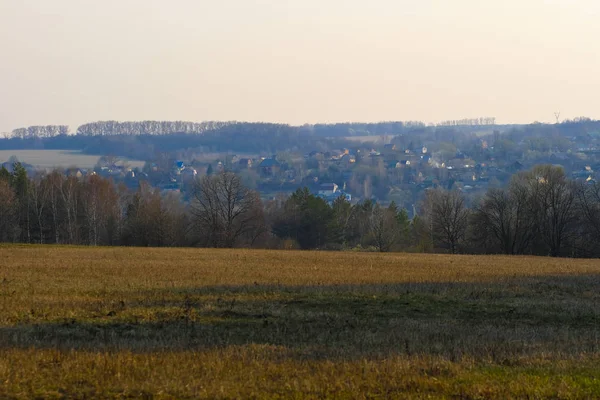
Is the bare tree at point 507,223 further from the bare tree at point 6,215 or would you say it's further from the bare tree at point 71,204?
the bare tree at point 6,215

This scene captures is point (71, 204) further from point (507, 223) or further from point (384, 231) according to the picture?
point (507, 223)

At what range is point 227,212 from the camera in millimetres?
90500

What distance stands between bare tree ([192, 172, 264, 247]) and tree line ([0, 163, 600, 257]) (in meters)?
0.13

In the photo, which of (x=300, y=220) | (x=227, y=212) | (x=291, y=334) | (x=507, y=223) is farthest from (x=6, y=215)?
(x=291, y=334)

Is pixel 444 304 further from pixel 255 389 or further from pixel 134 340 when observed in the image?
pixel 255 389

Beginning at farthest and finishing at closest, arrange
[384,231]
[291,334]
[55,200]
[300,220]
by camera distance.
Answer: [300,220] → [55,200] → [384,231] → [291,334]

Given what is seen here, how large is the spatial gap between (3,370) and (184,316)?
7.88 meters

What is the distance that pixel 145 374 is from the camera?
12078 millimetres

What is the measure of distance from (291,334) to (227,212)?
2902 inches

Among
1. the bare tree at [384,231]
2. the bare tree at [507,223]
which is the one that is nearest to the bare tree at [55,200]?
the bare tree at [384,231]

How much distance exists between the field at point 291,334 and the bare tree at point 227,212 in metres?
52.4

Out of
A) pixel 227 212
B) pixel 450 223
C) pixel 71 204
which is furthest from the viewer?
pixel 71 204

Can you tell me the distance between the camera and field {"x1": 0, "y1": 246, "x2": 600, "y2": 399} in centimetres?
1136

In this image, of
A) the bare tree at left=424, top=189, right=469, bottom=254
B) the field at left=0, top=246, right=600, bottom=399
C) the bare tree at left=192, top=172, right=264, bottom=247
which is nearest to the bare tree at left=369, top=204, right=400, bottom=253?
the bare tree at left=424, top=189, right=469, bottom=254
